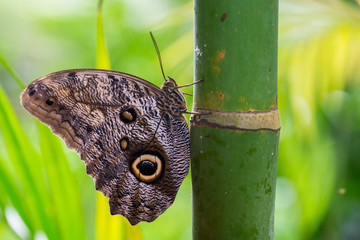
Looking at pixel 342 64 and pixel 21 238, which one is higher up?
pixel 342 64

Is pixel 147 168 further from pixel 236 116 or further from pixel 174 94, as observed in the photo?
pixel 236 116

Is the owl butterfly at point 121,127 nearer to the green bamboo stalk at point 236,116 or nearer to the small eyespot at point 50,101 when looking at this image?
the small eyespot at point 50,101

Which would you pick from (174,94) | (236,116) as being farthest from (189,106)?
(236,116)

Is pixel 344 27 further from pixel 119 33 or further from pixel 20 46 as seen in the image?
pixel 20 46

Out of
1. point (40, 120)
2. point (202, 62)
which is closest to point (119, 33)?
point (40, 120)

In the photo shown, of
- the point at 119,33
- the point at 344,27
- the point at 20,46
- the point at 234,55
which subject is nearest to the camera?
the point at 234,55

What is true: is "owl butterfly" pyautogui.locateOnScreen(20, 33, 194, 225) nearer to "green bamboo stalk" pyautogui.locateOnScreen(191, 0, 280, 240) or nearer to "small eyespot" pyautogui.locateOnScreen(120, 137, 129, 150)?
"small eyespot" pyautogui.locateOnScreen(120, 137, 129, 150)
